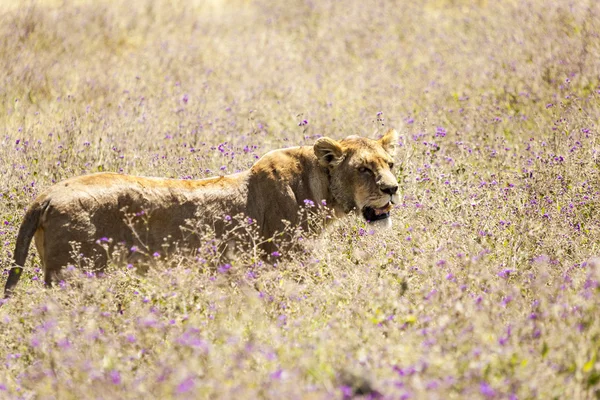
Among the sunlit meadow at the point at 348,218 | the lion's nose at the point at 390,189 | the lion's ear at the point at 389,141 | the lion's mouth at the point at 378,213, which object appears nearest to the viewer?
the sunlit meadow at the point at 348,218

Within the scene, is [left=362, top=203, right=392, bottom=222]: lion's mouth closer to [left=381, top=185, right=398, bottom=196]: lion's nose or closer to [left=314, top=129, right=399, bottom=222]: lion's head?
[left=314, top=129, right=399, bottom=222]: lion's head

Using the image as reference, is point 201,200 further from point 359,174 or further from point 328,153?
point 359,174

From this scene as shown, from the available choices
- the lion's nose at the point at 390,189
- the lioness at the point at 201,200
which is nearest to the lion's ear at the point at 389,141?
the lioness at the point at 201,200

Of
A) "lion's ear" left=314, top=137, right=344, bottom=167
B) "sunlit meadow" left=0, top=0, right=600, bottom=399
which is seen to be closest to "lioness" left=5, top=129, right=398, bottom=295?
"lion's ear" left=314, top=137, right=344, bottom=167

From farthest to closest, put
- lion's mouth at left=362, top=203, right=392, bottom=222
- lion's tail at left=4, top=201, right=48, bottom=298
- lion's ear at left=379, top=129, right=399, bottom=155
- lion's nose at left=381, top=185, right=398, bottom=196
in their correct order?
lion's ear at left=379, top=129, right=399, bottom=155 < lion's mouth at left=362, top=203, right=392, bottom=222 < lion's nose at left=381, top=185, right=398, bottom=196 < lion's tail at left=4, top=201, right=48, bottom=298

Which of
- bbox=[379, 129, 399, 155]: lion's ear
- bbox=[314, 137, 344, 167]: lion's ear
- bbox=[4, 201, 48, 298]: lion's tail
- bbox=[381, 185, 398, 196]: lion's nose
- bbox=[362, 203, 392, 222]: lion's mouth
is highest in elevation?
bbox=[379, 129, 399, 155]: lion's ear

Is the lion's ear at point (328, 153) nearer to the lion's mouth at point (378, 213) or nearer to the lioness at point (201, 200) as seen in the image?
the lioness at point (201, 200)

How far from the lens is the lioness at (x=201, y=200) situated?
5.24m

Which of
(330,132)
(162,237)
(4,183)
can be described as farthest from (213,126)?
(162,237)

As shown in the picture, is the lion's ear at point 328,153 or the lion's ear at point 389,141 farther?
the lion's ear at point 389,141

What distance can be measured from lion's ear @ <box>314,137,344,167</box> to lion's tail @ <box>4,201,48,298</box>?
2.28 meters

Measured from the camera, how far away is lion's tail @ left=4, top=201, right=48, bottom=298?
16.8 ft

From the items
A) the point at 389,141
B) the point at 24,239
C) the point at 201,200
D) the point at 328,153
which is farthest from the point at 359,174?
the point at 24,239

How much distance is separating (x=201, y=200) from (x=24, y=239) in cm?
142
